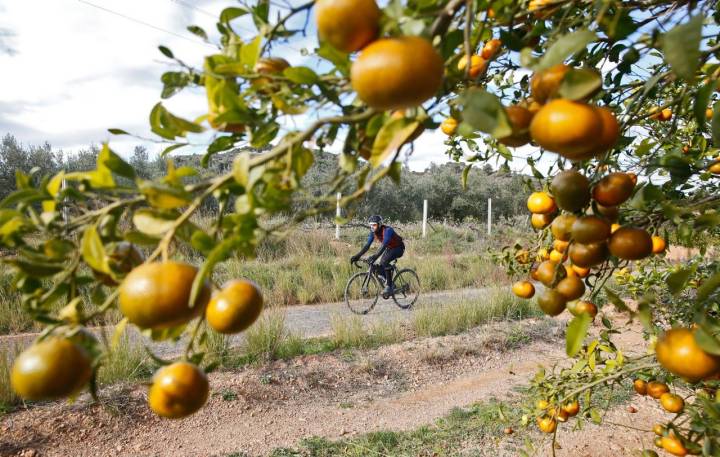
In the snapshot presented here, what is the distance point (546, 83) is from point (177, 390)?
1.76 feet

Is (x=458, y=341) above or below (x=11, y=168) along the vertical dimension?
below

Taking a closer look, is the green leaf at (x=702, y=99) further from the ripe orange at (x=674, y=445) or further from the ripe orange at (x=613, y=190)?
the ripe orange at (x=674, y=445)

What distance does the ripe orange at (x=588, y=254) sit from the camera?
0.74m

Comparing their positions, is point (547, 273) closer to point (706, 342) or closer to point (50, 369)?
point (706, 342)

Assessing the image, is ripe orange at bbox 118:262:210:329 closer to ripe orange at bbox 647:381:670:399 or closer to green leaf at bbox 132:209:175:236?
green leaf at bbox 132:209:175:236

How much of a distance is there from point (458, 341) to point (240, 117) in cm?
476

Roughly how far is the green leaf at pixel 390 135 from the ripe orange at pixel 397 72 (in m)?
0.06

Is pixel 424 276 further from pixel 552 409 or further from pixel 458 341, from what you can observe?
pixel 552 409

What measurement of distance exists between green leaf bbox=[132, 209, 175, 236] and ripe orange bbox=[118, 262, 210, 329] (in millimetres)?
45

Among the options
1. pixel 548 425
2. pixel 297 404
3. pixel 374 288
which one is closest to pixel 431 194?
pixel 374 288

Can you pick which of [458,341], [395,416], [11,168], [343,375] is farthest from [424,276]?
[11,168]

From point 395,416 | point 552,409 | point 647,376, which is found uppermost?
point 647,376

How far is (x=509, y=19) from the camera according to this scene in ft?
2.10

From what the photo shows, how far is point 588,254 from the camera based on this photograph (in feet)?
2.43
